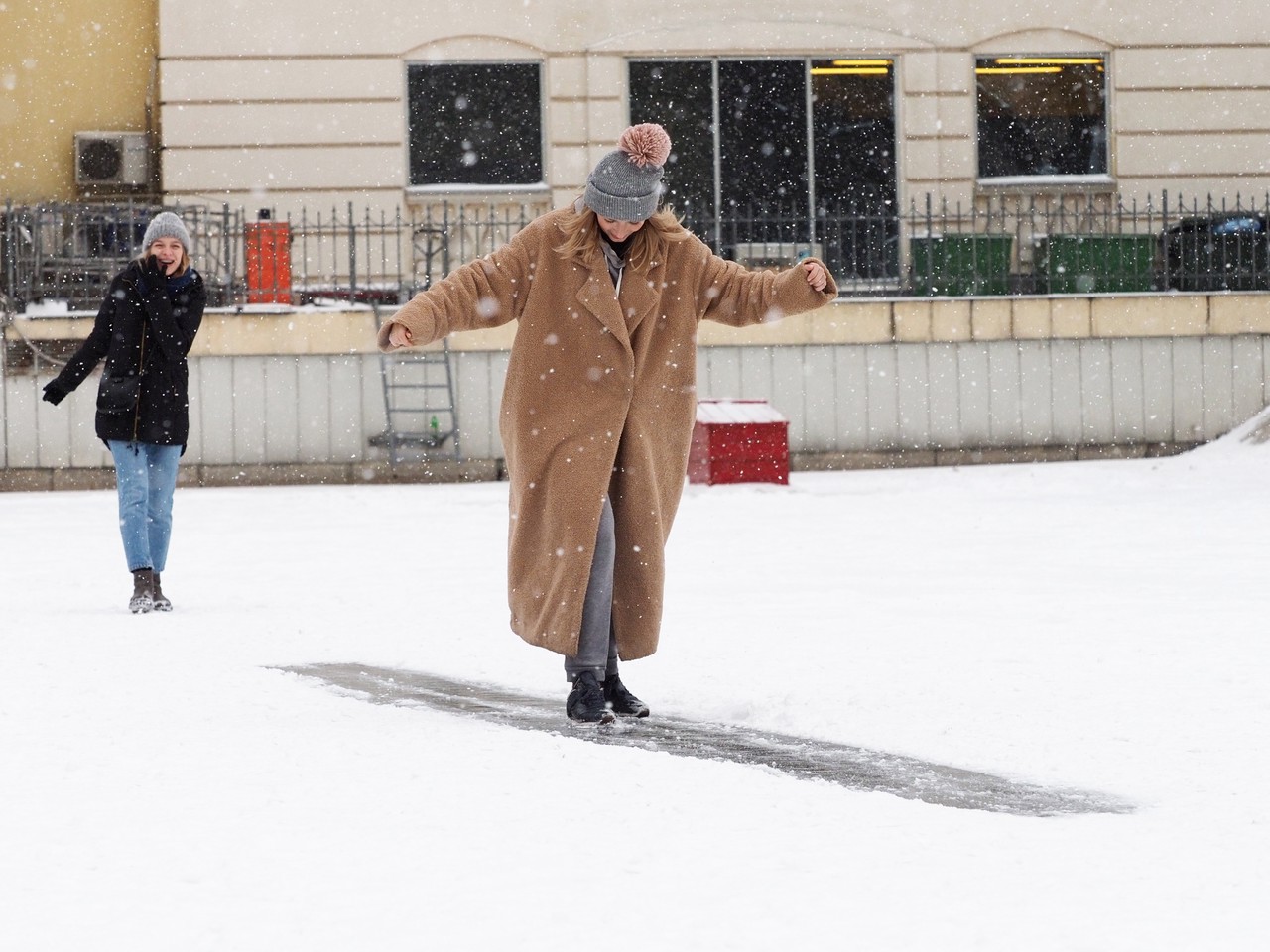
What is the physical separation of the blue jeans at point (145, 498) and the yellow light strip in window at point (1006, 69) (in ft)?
41.9

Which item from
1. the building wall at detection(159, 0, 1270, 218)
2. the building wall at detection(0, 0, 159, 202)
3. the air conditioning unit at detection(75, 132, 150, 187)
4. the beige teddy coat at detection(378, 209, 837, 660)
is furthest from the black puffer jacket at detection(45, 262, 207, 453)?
the building wall at detection(0, 0, 159, 202)

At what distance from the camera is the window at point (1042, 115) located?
19609 mm

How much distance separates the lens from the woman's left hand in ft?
19.0

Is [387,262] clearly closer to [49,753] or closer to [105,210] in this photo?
[105,210]

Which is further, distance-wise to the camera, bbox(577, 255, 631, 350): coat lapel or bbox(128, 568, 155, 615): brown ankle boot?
bbox(128, 568, 155, 615): brown ankle boot

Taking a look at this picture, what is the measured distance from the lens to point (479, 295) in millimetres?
5793

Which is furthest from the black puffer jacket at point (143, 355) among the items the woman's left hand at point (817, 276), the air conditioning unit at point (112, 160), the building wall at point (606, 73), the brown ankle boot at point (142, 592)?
the air conditioning unit at point (112, 160)

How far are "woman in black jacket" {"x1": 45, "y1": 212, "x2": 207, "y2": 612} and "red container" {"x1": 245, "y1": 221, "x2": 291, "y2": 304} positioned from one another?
7093 mm

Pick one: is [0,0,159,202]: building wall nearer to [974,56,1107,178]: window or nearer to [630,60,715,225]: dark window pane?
[630,60,715,225]: dark window pane

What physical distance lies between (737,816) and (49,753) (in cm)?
200

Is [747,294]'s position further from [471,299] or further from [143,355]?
[143,355]

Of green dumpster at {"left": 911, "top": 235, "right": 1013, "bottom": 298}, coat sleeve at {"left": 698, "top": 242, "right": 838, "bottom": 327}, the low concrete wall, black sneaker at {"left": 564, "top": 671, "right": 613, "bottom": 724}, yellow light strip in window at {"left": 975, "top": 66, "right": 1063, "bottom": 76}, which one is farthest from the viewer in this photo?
yellow light strip in window at {"left": 975, "top": 66, "right": 1063, "bottom": 76}

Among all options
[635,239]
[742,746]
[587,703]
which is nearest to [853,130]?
[635,239]

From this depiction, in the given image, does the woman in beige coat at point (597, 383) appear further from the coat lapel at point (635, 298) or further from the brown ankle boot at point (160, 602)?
the brown ankle boot at point (160, 602)
